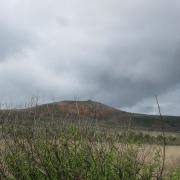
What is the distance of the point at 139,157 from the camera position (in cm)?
1460

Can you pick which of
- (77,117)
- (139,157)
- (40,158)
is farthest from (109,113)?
(40,158)

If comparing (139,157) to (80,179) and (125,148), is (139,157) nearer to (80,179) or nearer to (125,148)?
(125,148)

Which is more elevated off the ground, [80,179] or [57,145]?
[57,145]

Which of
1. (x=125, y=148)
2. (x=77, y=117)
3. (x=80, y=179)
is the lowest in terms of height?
(x=80, y=179)

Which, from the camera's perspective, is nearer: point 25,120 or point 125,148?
point 125,148

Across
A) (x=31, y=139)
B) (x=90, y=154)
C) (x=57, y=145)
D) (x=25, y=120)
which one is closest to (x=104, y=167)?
(x=90, y=154)

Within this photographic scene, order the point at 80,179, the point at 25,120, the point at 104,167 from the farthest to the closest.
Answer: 1. the point at 25,120
2. the point at 104,167
3. the point at 80,179

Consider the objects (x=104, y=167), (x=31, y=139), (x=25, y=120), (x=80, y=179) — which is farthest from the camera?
(x=25, y=120)

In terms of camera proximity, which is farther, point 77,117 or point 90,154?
point 77,117

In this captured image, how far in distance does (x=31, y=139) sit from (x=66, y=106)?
6.62 ft

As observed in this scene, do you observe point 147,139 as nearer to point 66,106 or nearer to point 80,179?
point 66,106

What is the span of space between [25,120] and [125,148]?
381cm

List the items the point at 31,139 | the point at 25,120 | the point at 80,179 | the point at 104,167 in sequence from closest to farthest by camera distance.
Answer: the point at 80,179 < the point at 104,167 < the point at 31,139 < the point at 25,120

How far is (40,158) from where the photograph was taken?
1409cm
